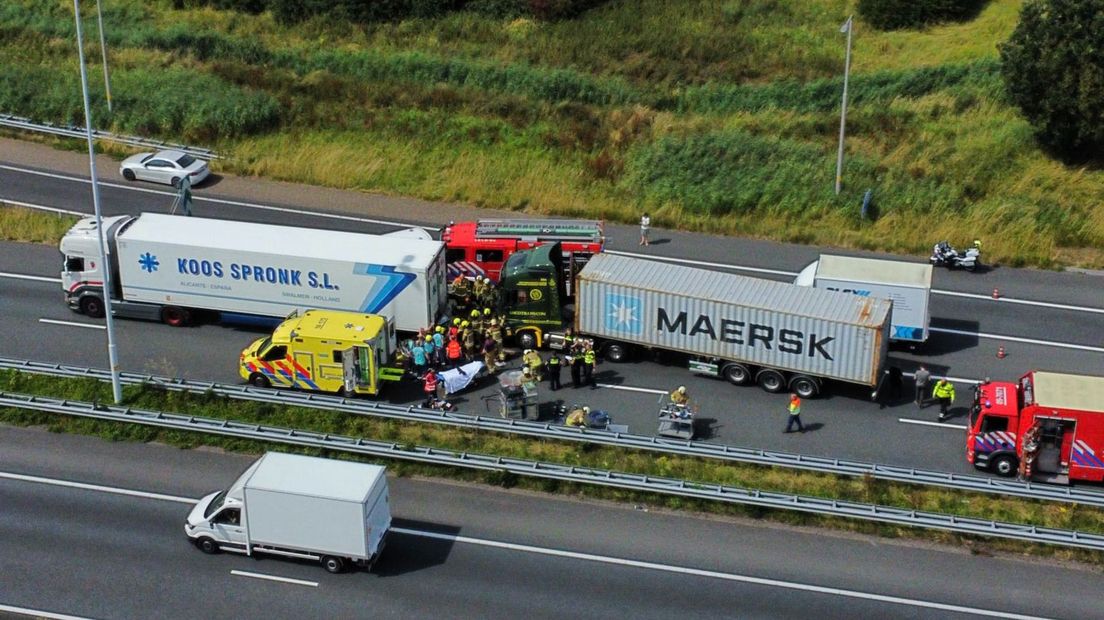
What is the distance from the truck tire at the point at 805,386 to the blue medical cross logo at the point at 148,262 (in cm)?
2027

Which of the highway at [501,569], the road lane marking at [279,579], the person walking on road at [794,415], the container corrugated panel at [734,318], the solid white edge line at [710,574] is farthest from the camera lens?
the container corrugated panel at [734,318]

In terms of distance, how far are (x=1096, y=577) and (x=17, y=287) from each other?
115ft

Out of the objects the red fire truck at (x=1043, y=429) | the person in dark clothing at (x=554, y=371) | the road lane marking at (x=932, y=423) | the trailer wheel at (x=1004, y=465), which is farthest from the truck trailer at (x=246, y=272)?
the trailer wheel at (x=1004, y=465)

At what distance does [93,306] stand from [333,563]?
17241 millimetres

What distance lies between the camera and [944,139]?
174 ft

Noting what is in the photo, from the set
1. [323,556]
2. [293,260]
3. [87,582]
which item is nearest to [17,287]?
[293,260]

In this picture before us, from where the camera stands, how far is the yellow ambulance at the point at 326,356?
34.1m

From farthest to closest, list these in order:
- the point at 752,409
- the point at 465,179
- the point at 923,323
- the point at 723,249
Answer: the point at 465,179, the point at 723,249, the point at 923,323, the point at 752,409

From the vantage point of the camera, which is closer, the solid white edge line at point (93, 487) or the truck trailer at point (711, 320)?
the solid white edge line at point (93, 487)

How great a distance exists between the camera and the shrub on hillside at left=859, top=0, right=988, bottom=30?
6606 cm

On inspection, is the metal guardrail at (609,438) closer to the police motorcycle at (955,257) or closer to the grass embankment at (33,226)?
the grass embankment at (33,226)

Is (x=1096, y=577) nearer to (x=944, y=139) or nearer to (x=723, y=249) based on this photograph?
(x=723, y=249)

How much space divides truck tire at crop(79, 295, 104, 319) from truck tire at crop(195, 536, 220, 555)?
14486 mm

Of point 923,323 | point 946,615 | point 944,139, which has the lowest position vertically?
point 946,615
